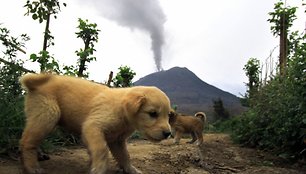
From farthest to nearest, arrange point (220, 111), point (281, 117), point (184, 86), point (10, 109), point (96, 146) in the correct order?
1. point (184, 86)
2. point (220, 111)
3. point (281, 117)
4. point (10, 109)
5. point (96, 146)

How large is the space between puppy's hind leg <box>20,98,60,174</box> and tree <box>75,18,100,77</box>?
5.99 meters

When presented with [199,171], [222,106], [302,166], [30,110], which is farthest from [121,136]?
[222,106]

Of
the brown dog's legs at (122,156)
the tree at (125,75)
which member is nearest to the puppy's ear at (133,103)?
the brown dog's legs at (122,156)

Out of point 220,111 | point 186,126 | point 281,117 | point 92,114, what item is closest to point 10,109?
point 92,114

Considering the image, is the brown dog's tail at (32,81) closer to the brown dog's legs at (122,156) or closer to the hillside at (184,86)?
the brown dog's legs at (122,156)

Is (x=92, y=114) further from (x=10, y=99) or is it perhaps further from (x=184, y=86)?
(x=184, y=86)

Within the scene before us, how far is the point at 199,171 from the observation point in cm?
520

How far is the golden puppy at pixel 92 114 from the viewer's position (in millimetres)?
3732

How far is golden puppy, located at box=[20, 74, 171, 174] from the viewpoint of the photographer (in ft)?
12.2

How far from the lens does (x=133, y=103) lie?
3750 millimetres

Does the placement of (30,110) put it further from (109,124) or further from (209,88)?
(209,88)

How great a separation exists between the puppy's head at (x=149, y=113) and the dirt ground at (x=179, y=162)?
3.02 ft

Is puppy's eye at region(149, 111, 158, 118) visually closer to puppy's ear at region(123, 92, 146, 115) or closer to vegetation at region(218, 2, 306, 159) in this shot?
puppy's ear at region(123, 92, 146, 115)

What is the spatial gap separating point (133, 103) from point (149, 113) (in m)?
0.19
